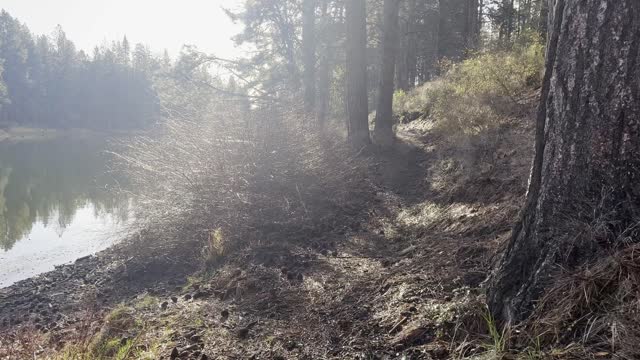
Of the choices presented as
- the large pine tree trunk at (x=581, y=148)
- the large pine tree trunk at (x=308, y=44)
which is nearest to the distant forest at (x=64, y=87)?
the large pine tree trunk at (x=308, y=44)

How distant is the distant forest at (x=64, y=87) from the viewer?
71875mm

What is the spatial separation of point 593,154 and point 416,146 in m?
9.41

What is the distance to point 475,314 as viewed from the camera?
9.91ft

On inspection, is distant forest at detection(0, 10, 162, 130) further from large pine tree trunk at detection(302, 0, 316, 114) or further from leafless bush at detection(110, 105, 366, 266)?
Answer: leafless bush at detection(110, 105, 366, 266)

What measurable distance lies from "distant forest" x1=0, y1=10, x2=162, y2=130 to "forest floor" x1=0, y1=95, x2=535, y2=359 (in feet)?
218

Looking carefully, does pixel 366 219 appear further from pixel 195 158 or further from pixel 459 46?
pixel 459 46

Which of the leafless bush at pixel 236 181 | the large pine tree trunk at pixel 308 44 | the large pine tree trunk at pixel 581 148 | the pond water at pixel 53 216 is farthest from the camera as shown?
the large pine tree trunk at pixel 308 44

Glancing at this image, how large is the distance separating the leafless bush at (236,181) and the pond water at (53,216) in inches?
64.8

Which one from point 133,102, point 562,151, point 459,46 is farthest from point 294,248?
point 133,102

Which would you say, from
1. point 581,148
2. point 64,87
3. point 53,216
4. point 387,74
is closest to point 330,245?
point 581,148

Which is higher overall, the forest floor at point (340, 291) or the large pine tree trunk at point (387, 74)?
the large pine tree trunk at point (387, 74)

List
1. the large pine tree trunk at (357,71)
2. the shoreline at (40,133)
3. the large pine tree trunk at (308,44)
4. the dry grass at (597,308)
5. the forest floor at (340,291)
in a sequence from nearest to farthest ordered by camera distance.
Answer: the dry grass at (597,308)
the forest floor at (340,291)
the large pine tree trunk at (357,71)
the large pine tree trunk at (308,44)
the shoreline at (40,133)

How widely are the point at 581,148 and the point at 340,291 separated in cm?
274

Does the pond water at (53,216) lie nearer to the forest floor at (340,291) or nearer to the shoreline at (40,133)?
the forest floor at (340,291)
